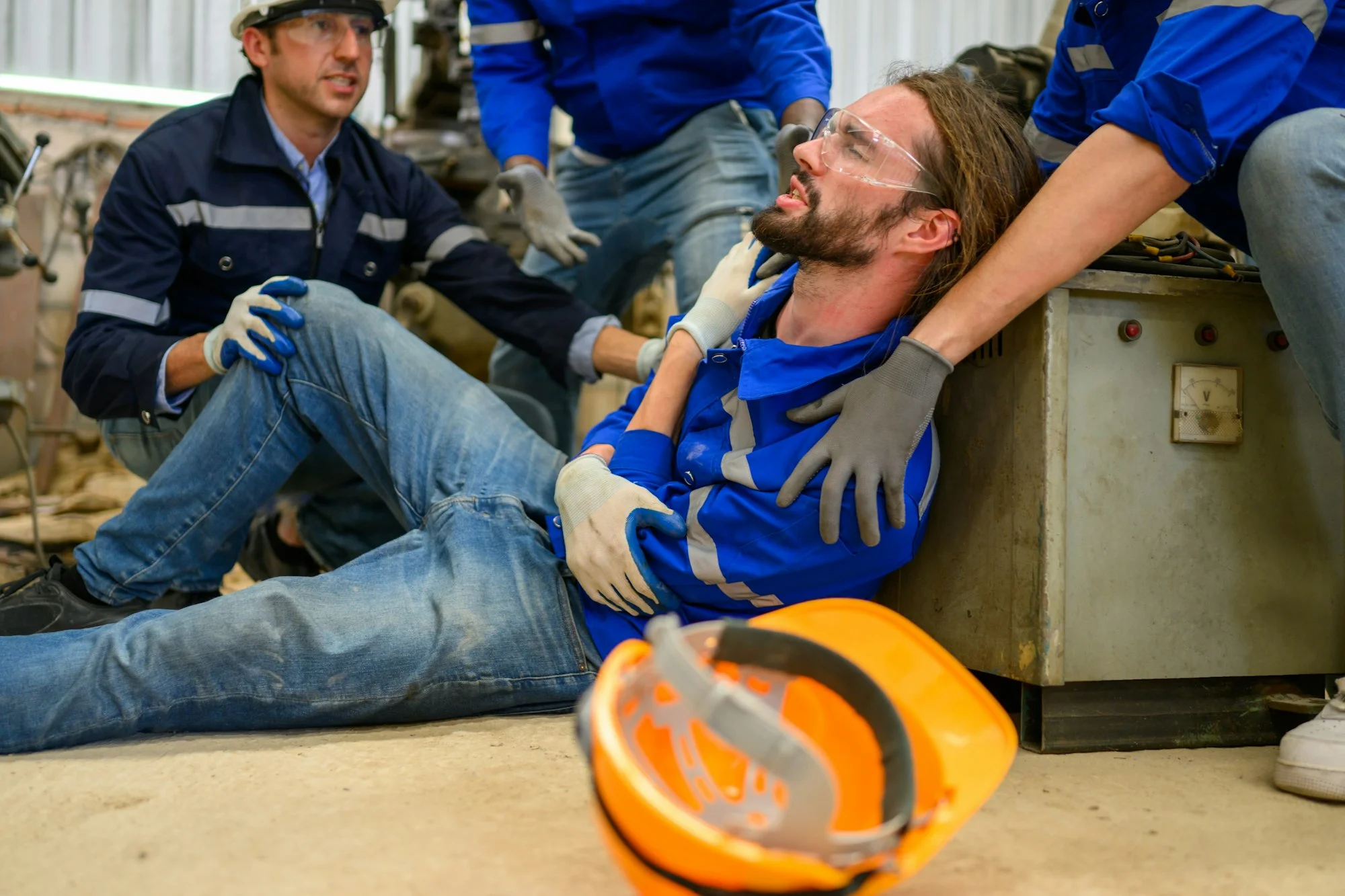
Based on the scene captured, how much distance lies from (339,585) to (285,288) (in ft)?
1.96

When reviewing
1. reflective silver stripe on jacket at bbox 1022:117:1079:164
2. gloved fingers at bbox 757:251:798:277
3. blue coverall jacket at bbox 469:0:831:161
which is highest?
blue coverall jacket at bbox 469:0:831:161

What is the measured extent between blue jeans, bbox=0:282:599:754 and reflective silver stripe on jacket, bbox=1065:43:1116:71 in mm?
1079

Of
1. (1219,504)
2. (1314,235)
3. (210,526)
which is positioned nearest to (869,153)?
(1314,235)

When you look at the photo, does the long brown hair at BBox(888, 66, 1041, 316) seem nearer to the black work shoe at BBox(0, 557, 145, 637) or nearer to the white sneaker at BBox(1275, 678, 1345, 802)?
the white sneaker at BBox(1275, 678, 1345, 802)

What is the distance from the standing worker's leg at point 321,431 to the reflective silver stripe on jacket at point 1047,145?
39.5 inches

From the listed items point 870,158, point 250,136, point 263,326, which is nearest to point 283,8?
point 250,136

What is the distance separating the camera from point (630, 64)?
2.42m

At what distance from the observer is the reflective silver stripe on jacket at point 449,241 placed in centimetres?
249

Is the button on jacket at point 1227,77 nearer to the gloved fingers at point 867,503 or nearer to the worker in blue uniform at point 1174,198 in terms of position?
the worker in blue uniform at point 1174,198

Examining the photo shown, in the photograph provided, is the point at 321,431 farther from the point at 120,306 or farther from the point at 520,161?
the point at 520,161

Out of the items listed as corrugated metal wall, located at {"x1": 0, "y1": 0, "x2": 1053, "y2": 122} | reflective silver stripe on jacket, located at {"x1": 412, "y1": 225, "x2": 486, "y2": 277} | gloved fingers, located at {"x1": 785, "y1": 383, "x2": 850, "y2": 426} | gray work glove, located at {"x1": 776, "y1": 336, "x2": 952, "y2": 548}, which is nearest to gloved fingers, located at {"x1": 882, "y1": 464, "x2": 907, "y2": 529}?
gray work glove, located at {"x1": 776, "y1": 336, "x2": 952, "y2": 548}

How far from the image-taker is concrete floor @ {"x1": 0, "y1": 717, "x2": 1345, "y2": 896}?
3.34 ft

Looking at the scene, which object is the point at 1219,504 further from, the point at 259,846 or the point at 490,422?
the point at 259,846

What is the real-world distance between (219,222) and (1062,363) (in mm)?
1751
